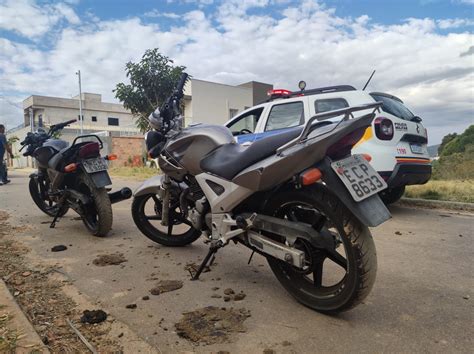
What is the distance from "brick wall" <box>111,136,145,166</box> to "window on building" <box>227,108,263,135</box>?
1911 cm

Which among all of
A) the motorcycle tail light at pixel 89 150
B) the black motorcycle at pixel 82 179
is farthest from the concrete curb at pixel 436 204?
the motorcycle tail light at pixel 89 150

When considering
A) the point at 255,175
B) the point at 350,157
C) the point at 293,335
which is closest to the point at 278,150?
the point at 255,175

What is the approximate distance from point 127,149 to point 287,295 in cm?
2464

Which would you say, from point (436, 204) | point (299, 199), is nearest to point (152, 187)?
point (299, 199)

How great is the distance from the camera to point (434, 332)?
2254mm

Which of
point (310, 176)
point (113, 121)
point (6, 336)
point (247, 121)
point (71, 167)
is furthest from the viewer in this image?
point (113, 121)

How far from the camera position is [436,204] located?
6.24 metres

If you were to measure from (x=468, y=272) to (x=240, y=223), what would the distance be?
2.10 meters

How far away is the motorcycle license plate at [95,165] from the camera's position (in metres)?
4.56

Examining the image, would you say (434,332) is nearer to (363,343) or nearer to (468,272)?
(363,343)

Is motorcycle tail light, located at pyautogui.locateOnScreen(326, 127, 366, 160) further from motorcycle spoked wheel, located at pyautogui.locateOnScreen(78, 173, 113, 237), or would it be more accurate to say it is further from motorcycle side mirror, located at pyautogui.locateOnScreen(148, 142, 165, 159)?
motorcycle spoked wheel, located at pyautogui.locateOnScreen(78, 173, 113, 237)

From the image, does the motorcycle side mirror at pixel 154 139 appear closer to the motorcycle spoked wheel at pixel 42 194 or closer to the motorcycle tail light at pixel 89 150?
the motorcycle tail light at pixel 89 150

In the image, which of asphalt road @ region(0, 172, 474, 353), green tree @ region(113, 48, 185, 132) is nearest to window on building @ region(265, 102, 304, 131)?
asphalt road @ region(0, 172, 474, 353)

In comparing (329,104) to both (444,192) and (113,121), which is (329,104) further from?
(113,121)
